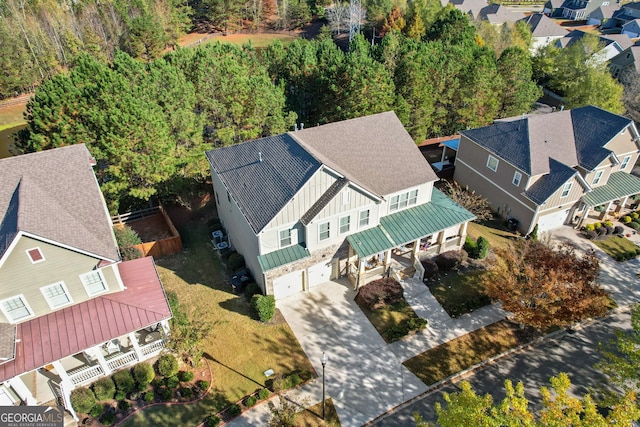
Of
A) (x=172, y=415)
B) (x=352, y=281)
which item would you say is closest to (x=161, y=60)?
(x=352, y=281)

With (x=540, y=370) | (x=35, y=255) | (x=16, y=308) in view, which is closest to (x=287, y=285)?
(x=35, y=255)

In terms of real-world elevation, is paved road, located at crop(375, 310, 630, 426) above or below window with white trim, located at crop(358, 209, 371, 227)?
below

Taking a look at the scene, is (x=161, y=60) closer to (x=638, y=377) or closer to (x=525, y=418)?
(x=525, y=418)

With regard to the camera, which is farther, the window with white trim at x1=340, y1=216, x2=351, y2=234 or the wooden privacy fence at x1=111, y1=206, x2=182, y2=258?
the wooden privacy fence at x1=111, y1=206, x2=182, y2=258


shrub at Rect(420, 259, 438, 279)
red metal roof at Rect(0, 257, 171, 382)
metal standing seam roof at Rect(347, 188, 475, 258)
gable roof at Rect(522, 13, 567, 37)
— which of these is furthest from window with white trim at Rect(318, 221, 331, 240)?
gable roof at Rect(522, 13, 567, 37)

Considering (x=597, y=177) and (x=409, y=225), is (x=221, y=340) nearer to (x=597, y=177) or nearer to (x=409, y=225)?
(x=409, y=225)

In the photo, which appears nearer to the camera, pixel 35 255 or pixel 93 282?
pixel 35 255

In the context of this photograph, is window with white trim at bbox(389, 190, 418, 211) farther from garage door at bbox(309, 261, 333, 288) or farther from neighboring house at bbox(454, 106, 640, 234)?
neighboring house at bbox(454, 106, 640, 234)
